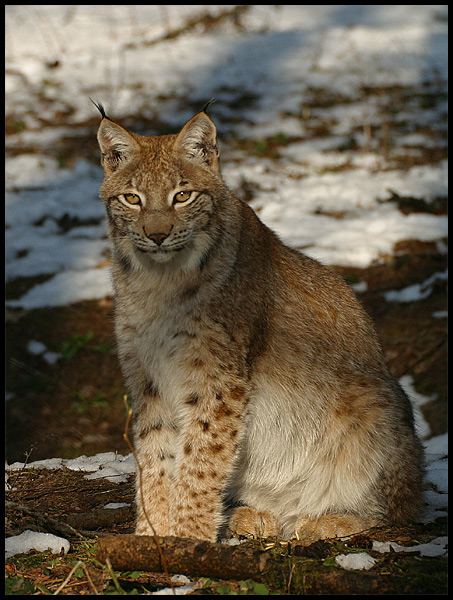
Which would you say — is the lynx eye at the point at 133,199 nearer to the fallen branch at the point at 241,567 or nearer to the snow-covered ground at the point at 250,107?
the fallen branch at the point at 241,567

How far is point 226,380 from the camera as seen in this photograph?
9.96 ft

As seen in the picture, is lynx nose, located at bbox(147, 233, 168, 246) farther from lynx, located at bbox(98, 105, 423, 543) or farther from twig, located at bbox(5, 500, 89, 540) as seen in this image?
twig, located at bbox(5, 500, 89, 540)

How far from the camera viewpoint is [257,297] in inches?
130

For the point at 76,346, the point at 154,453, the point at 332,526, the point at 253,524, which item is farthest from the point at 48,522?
the point at 76,346

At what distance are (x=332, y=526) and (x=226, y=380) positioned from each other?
2.90 ft

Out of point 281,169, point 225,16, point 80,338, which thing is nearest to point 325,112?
point 281,169

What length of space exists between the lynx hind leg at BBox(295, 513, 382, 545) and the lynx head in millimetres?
1413

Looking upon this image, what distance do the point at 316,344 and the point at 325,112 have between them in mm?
7429

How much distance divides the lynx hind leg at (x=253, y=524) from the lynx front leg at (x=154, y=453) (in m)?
0.38

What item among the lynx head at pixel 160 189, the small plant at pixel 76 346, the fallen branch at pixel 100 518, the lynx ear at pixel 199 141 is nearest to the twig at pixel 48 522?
the fallen branch at pixel 100 518

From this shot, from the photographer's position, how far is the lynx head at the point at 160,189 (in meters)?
3.09

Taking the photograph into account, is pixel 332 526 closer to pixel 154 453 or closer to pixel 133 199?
pixel 154 453

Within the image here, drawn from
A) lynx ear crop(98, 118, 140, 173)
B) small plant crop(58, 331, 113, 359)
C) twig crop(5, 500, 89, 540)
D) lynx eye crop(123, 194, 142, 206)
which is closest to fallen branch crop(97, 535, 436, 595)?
twig crop(5, 500, 89, 540)

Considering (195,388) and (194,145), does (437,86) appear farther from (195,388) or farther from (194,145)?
(195,388)
